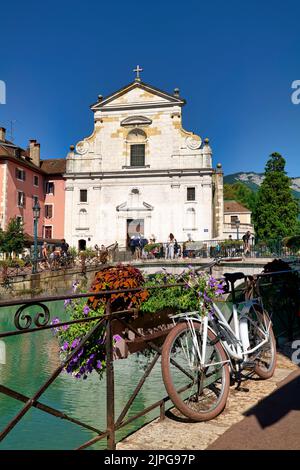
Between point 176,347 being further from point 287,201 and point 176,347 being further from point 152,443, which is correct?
point 287,201

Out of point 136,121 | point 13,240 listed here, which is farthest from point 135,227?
point 13,240

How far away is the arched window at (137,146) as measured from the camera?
3834cm

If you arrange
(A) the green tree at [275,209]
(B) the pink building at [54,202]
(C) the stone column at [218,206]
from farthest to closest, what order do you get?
(A) the green tree at [275,209] < (B) the pink building at [54,202] < (C) the stone column at [218,206]

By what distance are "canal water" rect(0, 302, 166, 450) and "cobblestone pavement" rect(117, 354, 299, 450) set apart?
5.08 feet

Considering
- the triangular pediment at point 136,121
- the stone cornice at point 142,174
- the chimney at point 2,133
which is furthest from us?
the chimney at point 2,133

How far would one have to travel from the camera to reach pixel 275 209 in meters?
46.7

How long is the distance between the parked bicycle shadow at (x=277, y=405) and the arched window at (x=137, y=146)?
34.9 meters

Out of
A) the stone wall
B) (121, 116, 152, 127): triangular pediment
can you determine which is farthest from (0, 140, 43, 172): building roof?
the stone wall

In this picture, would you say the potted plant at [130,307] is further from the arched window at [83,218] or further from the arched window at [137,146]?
the arched window at [137,146]

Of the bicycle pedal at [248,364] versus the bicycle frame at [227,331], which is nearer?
the bicycle frame at [227,331]

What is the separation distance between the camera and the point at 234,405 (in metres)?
3.92

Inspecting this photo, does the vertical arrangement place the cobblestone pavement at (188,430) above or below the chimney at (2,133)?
below

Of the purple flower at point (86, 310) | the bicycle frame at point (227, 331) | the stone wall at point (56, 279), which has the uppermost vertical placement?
the purple flower at point (86, 310)

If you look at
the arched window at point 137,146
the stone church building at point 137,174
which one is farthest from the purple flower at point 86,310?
the arched window at point 137,146
